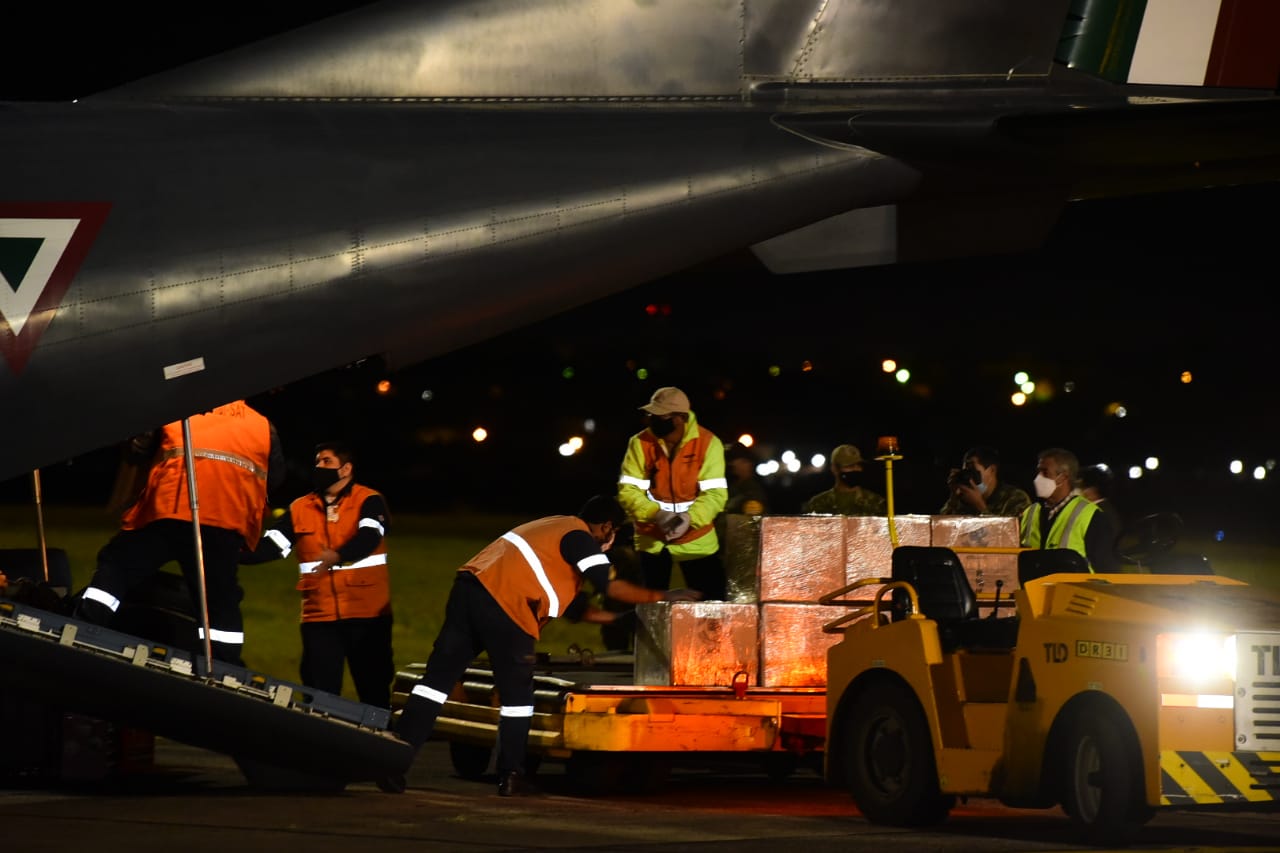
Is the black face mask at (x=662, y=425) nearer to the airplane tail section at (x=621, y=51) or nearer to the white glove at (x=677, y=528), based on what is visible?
the white glove at (x=677, y=528)

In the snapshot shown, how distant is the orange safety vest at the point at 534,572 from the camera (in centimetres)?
997

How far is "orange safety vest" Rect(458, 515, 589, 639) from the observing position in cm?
997

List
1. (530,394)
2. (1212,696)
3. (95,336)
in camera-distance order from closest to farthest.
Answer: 1. (1212,696)
2. (95,336)
3. (530,394)

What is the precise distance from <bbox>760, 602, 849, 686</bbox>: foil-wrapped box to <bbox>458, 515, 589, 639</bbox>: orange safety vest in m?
1.11

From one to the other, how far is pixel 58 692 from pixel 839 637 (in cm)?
426

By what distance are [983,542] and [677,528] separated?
1897 mm

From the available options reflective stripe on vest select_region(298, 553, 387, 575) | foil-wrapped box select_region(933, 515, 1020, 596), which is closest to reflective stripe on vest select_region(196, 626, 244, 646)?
reflective stripe on vest select_region(298, 553, 387, 575)

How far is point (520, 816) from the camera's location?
354 inches

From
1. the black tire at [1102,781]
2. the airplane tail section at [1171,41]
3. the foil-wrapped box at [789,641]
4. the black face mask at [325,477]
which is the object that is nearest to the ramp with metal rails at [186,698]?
the foil-wrapped box at [789,641]

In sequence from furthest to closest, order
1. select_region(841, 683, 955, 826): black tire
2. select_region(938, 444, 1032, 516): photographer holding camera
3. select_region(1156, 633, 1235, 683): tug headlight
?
1. select_region(938, 444, 1032, 516): photographer holding camera
2. select_region(841, 683, 955, 826): black tire
3. select_region(1156, 633, 1235, 683): tug headlight

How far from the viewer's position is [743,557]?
1015cm

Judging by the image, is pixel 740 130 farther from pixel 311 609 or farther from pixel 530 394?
pixel 530 394

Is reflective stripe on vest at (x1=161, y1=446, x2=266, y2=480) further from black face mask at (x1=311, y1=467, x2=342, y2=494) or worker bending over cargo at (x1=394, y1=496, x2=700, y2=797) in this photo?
A: worker bending over cargo at (x1=394, y1=496, x2=700, y2=797)

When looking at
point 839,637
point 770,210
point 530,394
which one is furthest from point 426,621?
point 530,394
